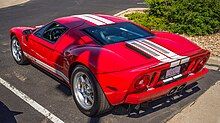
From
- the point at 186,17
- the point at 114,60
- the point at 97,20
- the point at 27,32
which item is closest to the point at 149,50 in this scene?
the point at 114,60

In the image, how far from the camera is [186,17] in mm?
8328

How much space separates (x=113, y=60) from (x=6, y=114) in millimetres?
1872

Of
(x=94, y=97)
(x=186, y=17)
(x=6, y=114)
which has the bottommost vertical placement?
(x=6, y=114)

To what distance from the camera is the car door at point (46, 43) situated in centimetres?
517

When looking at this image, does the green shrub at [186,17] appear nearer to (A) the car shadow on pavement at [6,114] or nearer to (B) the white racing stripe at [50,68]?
(B) the white racing stripe at [50,68]

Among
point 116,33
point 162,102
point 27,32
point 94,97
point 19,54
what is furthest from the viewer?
point 19,54

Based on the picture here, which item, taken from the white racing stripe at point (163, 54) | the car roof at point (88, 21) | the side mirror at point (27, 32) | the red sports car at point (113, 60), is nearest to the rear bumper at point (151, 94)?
the red sports car at point (113, 60)

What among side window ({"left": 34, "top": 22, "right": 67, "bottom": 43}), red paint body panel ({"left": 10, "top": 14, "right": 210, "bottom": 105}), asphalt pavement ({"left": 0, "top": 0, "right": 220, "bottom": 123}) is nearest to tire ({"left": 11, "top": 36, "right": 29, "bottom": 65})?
asphalt pavement ({"left": 0, "top": 0, "right": 220, "bottom": 123})

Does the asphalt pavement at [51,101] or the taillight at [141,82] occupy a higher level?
the taillight at [141,82]

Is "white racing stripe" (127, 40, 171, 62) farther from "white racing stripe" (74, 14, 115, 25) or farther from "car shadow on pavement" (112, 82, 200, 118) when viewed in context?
"white racing stripe" (74, 14, 115, 25)

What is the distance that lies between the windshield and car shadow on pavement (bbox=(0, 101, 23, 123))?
170 centimetres

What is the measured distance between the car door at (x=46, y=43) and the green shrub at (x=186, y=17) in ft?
13.5

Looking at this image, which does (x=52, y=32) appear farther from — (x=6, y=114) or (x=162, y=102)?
(x=162, y=102)

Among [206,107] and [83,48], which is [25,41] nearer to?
[83,48]
